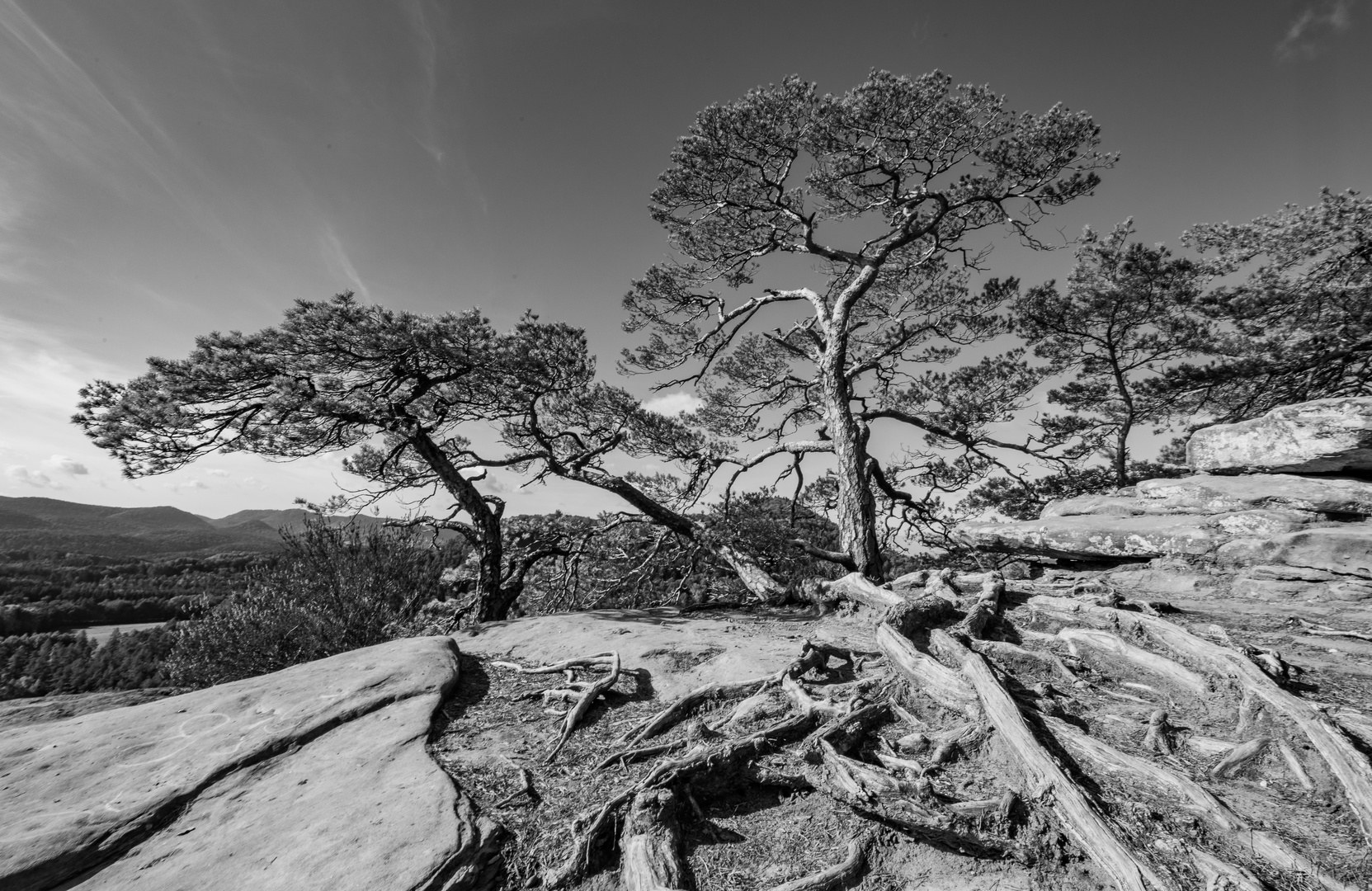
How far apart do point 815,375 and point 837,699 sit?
892 centimetres

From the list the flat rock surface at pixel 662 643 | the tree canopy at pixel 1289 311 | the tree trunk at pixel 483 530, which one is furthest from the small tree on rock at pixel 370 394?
the tree canopy at pixel 1289 311

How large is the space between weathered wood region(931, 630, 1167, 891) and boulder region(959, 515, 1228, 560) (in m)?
Result: 6.56

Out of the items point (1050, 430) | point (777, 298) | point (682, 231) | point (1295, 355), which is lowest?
point (1050, 430)

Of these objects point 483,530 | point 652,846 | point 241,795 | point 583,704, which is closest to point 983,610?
point 583,704

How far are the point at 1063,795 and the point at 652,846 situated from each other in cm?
226

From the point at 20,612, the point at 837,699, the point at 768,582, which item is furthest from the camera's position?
the point at 20,612

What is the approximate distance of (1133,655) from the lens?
16.2ft

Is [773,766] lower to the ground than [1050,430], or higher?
lower

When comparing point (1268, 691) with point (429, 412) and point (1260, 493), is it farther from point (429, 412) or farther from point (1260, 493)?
point (429, 412)

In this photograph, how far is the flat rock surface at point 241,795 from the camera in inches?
111

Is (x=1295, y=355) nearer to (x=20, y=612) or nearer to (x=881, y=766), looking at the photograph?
(x=881, y=766)

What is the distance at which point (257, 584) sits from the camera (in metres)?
13.3

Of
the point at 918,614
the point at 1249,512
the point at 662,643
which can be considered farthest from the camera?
the point at 1249,512

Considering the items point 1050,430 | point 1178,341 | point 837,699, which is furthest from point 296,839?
point 1178,341
